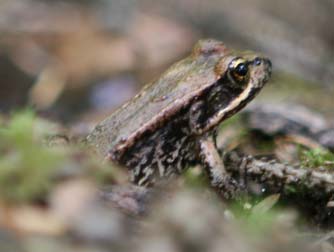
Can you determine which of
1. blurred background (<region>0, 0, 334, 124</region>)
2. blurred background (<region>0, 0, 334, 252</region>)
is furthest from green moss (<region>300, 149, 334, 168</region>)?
blurred background (<region>0, 0, 334, 124</region>)

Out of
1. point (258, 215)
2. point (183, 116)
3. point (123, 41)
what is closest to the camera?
point (258, 215)

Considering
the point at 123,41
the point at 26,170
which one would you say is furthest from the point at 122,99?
the point at 26,170

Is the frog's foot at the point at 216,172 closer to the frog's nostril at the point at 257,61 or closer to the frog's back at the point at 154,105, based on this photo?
the frog's back at the point at 154,105

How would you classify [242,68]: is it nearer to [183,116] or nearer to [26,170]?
[183,116]

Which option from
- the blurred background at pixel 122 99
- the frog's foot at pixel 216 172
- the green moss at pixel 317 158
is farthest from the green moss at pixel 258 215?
the green moss at pixel 317 158

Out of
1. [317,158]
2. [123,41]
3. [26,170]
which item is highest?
[123,41]

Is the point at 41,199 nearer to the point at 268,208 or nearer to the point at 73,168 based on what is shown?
the point at 73,168
